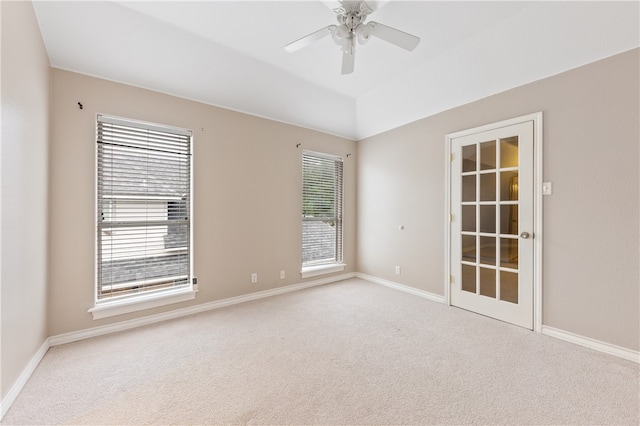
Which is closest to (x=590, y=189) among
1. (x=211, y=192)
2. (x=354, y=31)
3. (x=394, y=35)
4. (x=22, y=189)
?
(x=394, y=35)

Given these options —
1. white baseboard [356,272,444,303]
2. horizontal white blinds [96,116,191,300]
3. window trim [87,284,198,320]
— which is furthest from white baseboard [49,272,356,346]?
white baseboard [356,272,444,303]

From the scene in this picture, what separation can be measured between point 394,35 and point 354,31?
1.07 feet

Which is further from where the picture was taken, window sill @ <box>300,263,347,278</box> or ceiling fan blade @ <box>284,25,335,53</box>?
window sill @ <box>300,263,347,278</box>

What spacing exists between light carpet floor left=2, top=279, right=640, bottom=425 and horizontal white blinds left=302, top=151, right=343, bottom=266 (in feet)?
5.05

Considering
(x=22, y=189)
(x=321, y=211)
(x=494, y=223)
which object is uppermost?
(x=22, y=189)

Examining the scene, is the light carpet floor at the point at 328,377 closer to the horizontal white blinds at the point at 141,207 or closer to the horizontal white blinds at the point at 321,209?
the horizontal white blinds at the point at 141,207

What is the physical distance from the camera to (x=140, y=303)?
9.02 feet

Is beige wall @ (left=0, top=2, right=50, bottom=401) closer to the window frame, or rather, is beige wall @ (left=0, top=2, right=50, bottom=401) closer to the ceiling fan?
the window frame

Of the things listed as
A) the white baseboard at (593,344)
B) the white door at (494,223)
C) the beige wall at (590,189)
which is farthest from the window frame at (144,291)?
the white baseboard at (593,344)

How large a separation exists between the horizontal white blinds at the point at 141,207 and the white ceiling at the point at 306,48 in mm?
580

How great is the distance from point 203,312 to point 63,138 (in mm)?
2227

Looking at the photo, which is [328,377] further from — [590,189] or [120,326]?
[590,189]

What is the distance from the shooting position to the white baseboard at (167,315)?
245 cm

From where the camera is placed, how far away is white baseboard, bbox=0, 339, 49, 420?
1.56 metres
